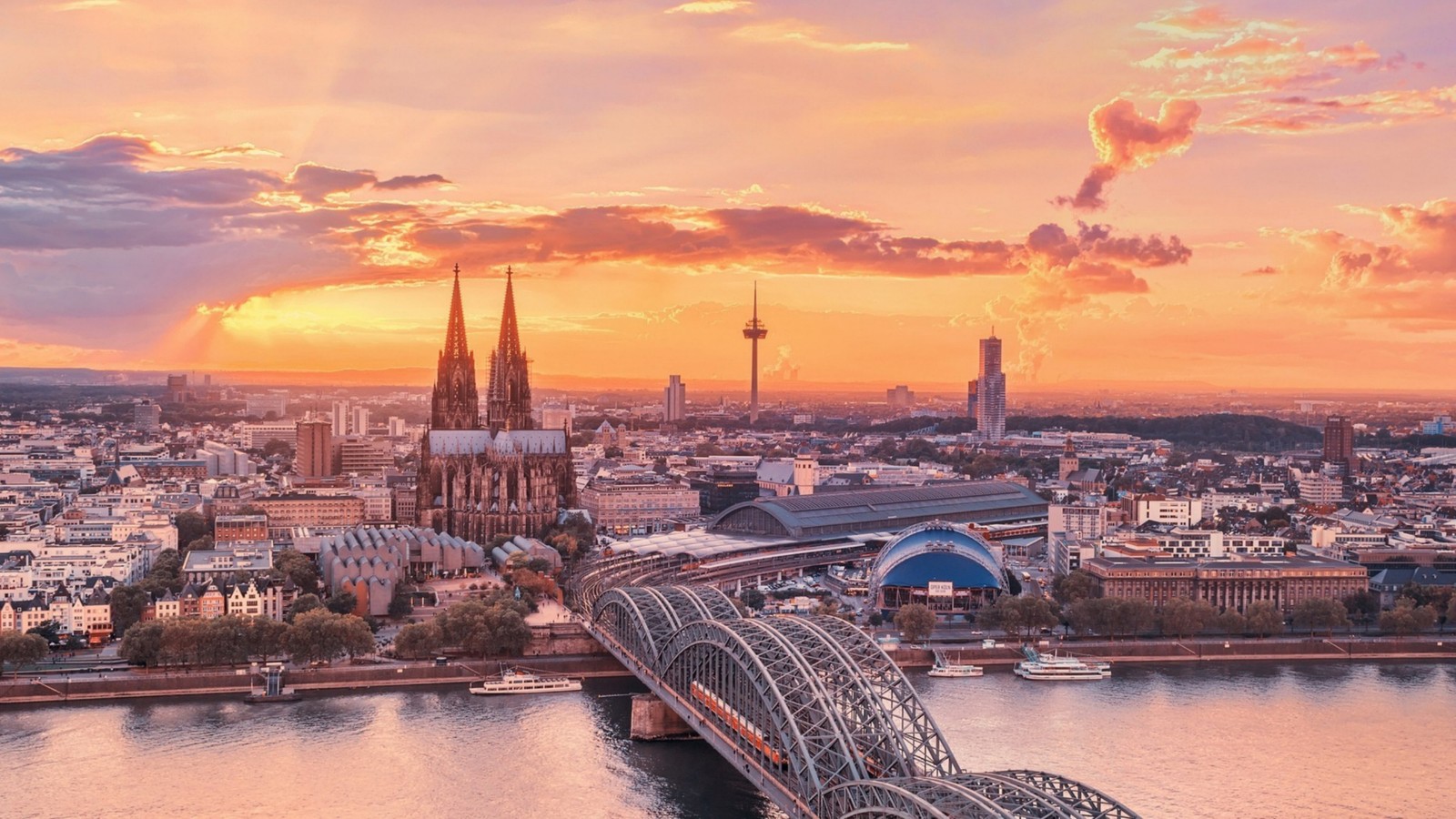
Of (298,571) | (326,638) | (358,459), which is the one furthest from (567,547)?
(358,459)

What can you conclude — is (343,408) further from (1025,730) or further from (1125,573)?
(1025,730)

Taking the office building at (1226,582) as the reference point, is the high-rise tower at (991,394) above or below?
above

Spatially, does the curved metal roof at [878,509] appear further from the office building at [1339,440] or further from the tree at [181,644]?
the office building at [1339,440]

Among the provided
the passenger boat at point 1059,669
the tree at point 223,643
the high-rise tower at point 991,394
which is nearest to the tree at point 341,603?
the tree at point 223,643

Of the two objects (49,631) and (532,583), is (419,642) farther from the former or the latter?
Answer: (49,631)

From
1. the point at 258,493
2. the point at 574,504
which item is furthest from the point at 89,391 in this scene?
the point at 574,504

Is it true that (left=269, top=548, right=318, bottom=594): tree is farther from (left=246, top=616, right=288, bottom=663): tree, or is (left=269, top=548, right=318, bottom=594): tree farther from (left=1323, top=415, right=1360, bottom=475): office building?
(left=1323, top=415, right=1360, bottom=475): office building
